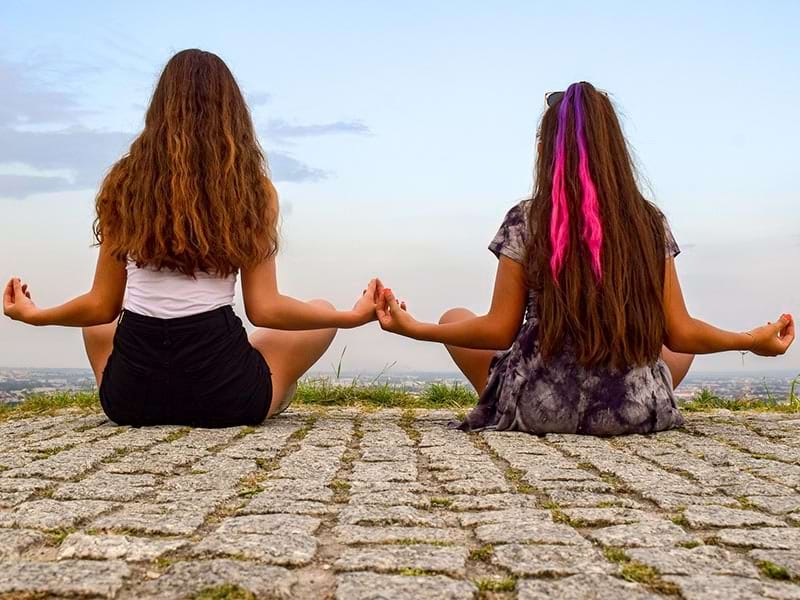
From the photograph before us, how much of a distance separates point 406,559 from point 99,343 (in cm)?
367

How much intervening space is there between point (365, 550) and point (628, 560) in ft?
2.28

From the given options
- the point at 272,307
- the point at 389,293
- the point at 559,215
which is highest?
the point at 559,215

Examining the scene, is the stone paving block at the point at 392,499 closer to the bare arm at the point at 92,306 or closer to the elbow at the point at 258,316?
the elbow at the point at 258,316

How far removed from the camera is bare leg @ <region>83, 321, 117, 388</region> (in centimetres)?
557

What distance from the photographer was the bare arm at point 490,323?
5.01m

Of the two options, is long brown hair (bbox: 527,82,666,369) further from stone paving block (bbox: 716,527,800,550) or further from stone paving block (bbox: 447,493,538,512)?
stone paving block (bbox: 716,527,800,550)

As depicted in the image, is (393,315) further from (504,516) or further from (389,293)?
(504,516)

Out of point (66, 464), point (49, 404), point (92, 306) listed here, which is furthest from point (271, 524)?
point (49, 404)

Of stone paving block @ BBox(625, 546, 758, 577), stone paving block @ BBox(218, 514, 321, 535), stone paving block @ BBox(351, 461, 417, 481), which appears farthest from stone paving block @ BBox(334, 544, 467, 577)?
stone paving block @ BBox(351, 461, 417, 481)

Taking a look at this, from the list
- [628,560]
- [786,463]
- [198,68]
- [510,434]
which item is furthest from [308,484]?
[198,68]

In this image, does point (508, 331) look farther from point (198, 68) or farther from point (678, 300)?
point (198, 68)

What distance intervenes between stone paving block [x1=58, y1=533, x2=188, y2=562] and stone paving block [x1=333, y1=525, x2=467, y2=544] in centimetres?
46

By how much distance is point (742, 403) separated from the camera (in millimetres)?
7883

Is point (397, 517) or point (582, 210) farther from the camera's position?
point (582, 210)
